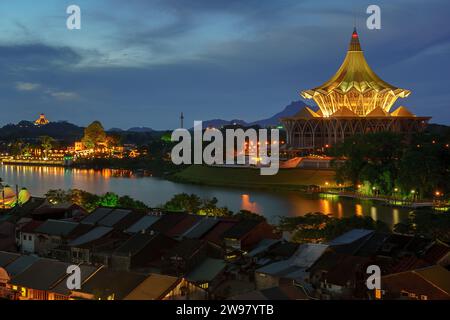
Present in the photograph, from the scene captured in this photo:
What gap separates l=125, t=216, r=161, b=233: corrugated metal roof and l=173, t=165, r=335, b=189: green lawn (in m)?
14.2

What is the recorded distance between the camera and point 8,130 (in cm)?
12756

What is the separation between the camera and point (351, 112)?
33500 millimetres

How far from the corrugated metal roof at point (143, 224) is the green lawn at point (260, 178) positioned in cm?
1416

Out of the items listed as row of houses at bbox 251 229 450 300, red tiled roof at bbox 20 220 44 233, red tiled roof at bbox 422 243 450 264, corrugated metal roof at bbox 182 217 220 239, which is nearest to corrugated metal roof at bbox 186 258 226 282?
row of houses at bbox 251 229 450 300

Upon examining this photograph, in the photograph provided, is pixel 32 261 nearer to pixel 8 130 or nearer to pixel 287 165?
pixel 287 165

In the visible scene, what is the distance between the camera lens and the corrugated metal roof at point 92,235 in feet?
35.6

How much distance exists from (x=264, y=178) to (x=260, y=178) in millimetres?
192

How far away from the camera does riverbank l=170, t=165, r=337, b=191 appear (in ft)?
85.7

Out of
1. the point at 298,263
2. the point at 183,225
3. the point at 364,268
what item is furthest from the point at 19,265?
the point at 364,268

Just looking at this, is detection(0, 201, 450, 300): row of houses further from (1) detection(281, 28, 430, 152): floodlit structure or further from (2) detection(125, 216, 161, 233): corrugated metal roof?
(1) detection(281, 28, 430, 152): floodlit structure

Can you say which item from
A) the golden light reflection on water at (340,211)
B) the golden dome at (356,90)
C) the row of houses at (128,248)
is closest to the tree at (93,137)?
the golden dome at (356,90)

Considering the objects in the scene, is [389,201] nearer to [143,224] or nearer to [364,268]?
[143,224]
